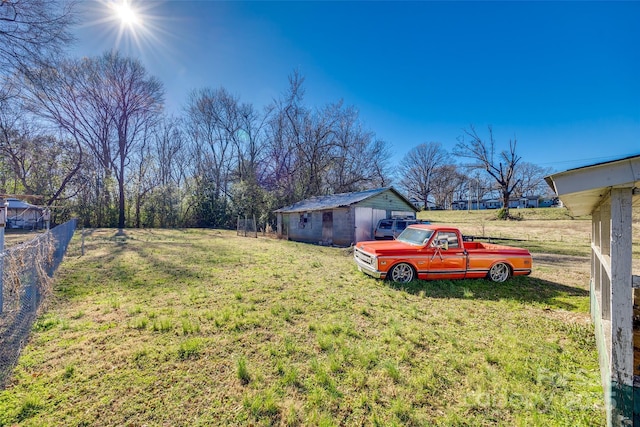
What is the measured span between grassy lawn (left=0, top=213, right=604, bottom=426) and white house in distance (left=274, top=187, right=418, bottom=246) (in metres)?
9.20

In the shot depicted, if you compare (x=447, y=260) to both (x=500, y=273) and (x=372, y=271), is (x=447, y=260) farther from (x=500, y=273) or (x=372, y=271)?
(x=372, y=271)

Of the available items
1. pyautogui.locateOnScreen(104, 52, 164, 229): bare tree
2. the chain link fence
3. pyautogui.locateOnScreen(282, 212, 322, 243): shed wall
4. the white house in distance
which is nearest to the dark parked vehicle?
the white house in distance

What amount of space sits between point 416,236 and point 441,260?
3.03ft

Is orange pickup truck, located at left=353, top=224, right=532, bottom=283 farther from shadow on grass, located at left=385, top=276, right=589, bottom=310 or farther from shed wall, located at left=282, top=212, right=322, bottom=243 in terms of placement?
shed wall, located at left=282, top=212, right=322, bottom=243

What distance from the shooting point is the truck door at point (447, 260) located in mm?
6785

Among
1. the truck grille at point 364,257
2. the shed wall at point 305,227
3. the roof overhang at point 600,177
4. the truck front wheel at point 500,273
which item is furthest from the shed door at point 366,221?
the roof overhang at point 600,177

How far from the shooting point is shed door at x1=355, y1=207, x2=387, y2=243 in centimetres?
1562

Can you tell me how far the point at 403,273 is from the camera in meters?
6.83

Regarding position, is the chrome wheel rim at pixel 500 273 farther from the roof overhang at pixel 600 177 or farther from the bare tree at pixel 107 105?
the bare tree at pixel 107 105

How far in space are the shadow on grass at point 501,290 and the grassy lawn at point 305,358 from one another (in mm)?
66

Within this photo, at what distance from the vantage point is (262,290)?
615 cm

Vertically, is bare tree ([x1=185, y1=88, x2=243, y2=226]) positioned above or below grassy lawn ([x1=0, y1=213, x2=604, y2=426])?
above

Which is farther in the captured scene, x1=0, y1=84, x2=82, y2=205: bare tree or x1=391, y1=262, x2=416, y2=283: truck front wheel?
x1=0, y1=84, x2=82, y2=205: bare tree

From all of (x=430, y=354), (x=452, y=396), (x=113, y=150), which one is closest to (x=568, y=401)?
(x=452, y=396)
